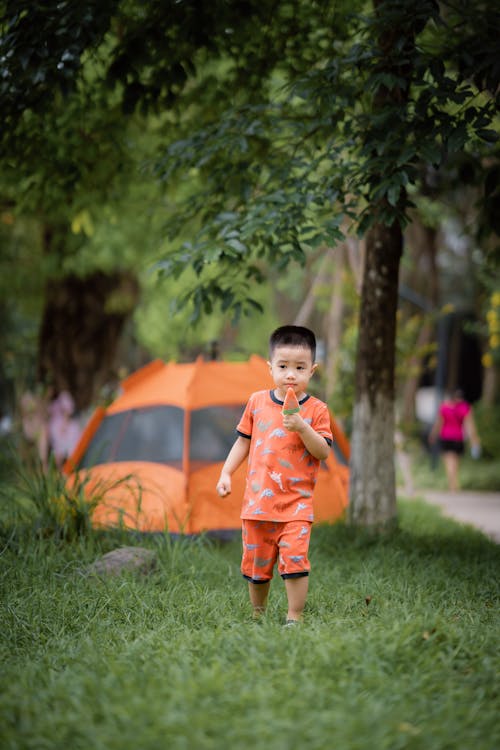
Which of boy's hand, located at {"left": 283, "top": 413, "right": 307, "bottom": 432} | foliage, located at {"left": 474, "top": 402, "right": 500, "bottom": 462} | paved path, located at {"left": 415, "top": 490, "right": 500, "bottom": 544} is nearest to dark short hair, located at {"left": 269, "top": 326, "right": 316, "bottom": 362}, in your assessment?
boy's hand, located at {"left": 283, "top": 413, "right": 307, "bottom": 432}

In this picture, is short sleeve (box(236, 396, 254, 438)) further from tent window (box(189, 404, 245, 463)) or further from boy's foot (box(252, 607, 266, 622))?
tent window (box(189, 404, 245, 463))

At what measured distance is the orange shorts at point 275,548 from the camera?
365 cm

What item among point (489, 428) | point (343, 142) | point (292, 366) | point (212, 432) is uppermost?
point (343, 142)

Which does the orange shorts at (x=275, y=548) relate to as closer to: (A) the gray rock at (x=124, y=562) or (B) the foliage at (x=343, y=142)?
(A) the gray rock at (x=124, y=562)

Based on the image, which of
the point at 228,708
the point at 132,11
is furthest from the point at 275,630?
the point at 132,11

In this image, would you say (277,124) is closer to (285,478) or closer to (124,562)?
(285,478)

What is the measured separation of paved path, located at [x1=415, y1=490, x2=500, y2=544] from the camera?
912 cm

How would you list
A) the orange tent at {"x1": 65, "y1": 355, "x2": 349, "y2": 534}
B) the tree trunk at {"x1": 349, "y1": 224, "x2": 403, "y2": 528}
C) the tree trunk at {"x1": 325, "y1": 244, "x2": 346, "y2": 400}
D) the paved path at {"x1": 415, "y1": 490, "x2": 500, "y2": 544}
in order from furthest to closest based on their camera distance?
the tree trunk at {"x1": 325, "y1": 244, "x2": 346, "y2": 400} → the paved path at {"x1": 415, "y1": 490, "x2": 500, "y2": 544} → the orange tent at {"x1": 65, "y1": 355, "x2": 349, "y2": 534} → the tree trunk at {"x1": 349, "y1": 224, "x2": 403, "y2": 528}

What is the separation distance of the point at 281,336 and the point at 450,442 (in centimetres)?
994

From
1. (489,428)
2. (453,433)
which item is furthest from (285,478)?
(489,428)

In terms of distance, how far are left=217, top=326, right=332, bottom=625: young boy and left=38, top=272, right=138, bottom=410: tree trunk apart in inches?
331

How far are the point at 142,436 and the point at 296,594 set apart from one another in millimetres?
3787

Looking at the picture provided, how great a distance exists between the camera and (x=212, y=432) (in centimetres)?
707

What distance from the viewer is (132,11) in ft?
19.1
